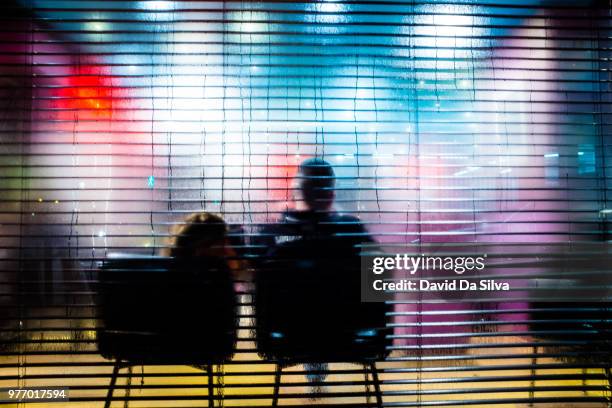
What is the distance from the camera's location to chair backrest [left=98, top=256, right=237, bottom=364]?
7.32ft

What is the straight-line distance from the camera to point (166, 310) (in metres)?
2.24

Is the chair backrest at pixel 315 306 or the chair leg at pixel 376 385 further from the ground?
the chair backrest at pixel 315 306

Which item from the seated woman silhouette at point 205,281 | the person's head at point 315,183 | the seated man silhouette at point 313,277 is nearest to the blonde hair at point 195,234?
the seated woman silhouette at point 205,281

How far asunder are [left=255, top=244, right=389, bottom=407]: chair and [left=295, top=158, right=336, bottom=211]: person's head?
9.1 inches

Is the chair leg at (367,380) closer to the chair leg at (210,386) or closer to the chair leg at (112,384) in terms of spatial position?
the chair leg at (210,386)

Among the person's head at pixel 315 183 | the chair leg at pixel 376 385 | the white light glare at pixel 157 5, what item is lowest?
the chair leg at pixel 376 385

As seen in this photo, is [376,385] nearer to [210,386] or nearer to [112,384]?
[210,386]

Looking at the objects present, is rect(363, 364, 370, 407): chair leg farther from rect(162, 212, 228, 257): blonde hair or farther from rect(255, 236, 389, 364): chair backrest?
rect(162, 212, 228, 257): blonde hair

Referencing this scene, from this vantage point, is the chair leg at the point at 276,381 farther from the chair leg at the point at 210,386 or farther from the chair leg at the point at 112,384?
the chair leg at the point at 112,384

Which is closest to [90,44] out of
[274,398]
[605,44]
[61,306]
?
[61,306]

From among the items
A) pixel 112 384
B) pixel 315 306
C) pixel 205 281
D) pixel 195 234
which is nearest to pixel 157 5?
pixel 195 234

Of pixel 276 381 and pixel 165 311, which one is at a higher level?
pixel 165 311

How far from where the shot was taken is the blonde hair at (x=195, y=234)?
224 cm

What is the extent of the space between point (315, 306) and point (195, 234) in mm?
714
